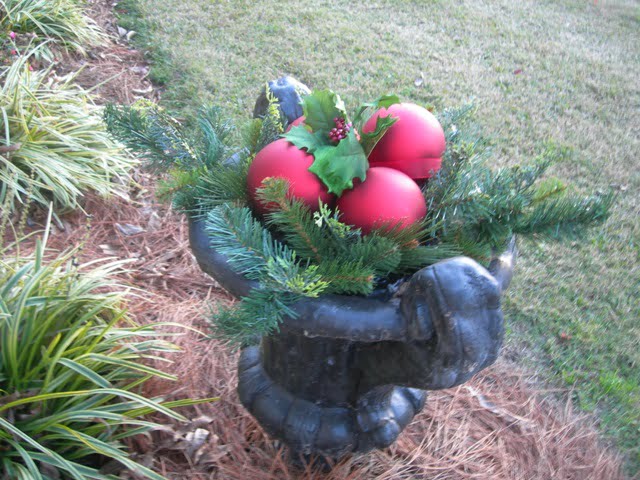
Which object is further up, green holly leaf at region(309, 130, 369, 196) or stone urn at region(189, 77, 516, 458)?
green holly leaf at region(309, 130, 369, 196)

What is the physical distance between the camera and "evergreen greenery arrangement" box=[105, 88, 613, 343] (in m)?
1.04

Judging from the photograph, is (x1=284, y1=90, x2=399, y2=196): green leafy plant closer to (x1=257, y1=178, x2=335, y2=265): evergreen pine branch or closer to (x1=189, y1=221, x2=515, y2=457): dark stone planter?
(x1=257, y1=178, x2=335, y2=265): evergreen pine branch

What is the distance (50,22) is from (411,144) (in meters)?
3.43

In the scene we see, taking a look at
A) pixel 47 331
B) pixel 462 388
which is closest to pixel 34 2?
pixel 47 331

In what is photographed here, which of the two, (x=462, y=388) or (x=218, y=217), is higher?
(x=218, y=217)

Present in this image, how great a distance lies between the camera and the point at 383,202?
1.10 meters

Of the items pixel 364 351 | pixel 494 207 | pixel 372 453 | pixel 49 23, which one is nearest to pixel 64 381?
pixel 364 351

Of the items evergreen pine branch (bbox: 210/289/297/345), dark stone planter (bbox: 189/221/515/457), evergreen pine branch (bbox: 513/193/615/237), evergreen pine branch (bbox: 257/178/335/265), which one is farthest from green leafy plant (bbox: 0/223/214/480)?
evergreen pine branch (bbox: 513/193/615/237)

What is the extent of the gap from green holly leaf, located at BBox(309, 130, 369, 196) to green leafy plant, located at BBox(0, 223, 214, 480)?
855mm

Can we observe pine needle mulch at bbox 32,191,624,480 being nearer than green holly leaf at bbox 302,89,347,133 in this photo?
No

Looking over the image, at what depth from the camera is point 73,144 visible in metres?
2.60

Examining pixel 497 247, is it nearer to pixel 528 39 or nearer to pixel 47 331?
pixel 47 331

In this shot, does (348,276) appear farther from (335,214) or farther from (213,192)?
(213,192)

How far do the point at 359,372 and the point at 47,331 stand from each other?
972 mm
